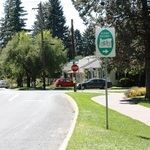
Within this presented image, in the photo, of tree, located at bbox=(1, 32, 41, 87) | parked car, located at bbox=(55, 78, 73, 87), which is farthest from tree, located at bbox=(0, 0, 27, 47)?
parked car, located at bbox=(55, 78, 73, 87)

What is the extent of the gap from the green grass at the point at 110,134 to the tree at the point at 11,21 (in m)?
80.5

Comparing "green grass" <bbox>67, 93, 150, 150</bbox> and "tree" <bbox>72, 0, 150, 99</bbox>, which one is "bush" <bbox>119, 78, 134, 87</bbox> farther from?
"green grass" <bbox>67, 93, 150, 150</bbox>

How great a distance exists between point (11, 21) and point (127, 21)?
2775 inches

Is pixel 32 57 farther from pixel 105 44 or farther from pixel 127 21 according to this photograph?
pixel 105 44

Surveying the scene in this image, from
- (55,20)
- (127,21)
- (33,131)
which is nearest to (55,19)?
(55,20)

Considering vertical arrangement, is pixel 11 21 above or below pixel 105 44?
above

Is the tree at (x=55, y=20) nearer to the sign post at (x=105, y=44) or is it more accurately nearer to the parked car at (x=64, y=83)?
the parked car at (x=64, y=83)

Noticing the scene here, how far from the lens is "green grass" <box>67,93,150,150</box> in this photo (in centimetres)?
1055

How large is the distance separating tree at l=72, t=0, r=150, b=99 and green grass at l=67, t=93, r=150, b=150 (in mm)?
11871

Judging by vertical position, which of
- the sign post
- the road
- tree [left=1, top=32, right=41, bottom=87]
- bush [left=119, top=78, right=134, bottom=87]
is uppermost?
tree [left=1, top=32, right=41, bottom=87]

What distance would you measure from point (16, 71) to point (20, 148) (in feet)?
191

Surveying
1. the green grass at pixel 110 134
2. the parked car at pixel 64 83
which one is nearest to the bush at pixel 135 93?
Answer: the green grass at pixel 110 134

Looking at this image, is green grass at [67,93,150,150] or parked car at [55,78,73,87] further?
parked car at [55,78,73,87]

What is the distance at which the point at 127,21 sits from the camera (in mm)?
28500
